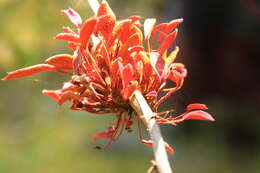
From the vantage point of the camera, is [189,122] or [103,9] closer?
[103,9]

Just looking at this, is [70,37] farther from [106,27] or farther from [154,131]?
[154,131]

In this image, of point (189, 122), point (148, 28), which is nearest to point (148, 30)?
point (148, 28)

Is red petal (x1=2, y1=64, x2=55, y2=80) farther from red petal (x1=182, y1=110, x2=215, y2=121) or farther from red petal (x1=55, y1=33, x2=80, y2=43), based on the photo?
red petal (x1=182, y1=110, x2=215, y2=121)

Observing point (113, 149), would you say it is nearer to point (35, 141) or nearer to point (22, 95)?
point (35, 141)

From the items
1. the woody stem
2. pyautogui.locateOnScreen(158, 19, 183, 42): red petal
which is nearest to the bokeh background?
pyautogui.locateOnScreen(158, 19, 183, 42): red petal

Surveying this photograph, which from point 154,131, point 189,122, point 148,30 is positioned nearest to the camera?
point 154,131

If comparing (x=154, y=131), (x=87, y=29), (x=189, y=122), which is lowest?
(x=154, y=131)
